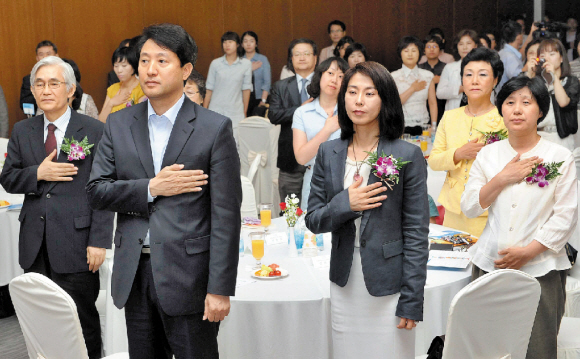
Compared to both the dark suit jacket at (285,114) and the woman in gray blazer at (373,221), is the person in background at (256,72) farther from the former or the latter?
the woman in gray blazer at (373,221)

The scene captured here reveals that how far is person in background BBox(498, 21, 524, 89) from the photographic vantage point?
7379 mm

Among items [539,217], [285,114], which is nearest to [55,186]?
[285,114]

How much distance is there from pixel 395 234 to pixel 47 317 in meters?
1.20

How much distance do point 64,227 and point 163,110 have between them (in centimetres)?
119

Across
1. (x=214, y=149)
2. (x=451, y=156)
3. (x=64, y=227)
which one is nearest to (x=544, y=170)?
(x=451, y=156)

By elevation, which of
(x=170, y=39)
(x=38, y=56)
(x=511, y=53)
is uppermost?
(x=38, y=56)

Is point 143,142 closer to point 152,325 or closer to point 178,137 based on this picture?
point 178,137

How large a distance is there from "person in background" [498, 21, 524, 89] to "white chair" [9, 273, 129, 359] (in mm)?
6011

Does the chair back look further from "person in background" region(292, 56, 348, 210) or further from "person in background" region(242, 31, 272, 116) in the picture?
"person in background" region(242, 31, 272, 116)

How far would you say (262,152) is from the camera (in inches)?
247

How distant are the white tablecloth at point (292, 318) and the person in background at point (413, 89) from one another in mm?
3750

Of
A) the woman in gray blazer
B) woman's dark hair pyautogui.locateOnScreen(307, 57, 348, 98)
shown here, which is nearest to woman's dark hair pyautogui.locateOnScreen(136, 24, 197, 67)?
the woman in gray blazer

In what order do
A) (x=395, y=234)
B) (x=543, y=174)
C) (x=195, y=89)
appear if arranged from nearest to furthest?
1. (x=395, y=234)
2. (x=543, y=174)
3. (x=195, y=89)

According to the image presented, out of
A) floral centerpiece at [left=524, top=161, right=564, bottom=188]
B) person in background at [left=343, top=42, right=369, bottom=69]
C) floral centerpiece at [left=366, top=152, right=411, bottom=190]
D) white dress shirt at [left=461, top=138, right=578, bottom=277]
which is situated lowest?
white dress shirt at [left=461, top=138, right=578, bottom=277]
